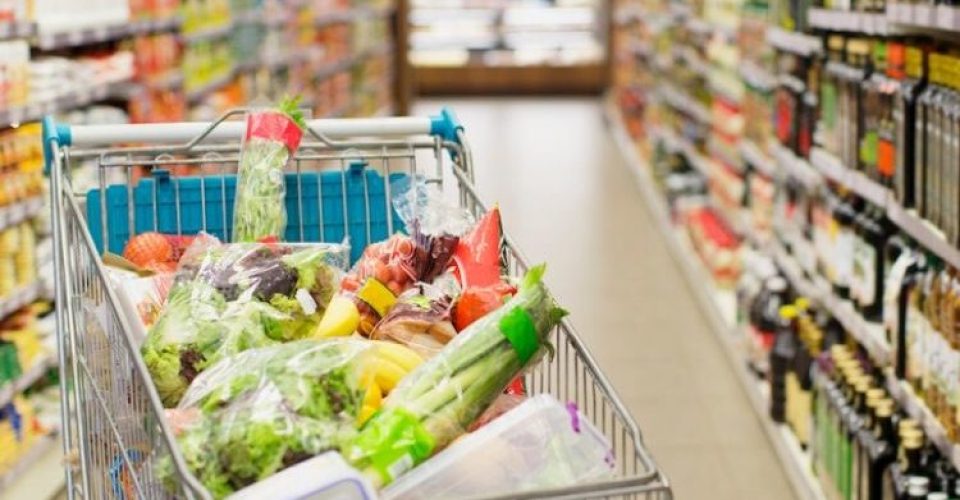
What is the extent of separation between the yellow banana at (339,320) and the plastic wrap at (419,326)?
3 cm

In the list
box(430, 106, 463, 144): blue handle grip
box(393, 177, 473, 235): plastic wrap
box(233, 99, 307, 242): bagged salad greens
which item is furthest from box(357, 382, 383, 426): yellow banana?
box(430, 106, 463, 144): blue handle grip

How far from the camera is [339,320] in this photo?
2.18 m

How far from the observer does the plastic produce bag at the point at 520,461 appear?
1.83m

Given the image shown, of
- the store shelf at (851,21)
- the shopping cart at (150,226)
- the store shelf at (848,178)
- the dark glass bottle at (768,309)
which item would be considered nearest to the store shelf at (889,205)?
the store shelf at (848,178)

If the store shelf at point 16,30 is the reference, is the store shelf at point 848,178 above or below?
below

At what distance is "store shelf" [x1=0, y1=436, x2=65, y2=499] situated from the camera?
4980 mm

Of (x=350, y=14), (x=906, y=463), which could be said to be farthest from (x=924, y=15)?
(x=350, y=14)

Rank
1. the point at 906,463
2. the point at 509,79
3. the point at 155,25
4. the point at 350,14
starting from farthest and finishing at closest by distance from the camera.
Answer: the point at 509,79, the point at 350,14, the point at 155,25, the point at 906,463

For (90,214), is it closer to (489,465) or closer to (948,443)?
(489,465)

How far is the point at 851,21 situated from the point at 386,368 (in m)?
3.00

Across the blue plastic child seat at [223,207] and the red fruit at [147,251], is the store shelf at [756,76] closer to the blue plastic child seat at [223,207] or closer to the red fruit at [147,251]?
the blue plastic child seat at [223,207]

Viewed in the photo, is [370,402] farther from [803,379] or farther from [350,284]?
[803,379]

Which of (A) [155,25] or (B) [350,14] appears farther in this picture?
(B) [350,14]

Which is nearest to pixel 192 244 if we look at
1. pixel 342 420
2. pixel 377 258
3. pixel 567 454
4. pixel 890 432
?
pixel 377 258
